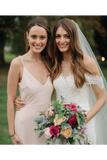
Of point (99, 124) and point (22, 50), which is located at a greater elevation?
point (22, 50)

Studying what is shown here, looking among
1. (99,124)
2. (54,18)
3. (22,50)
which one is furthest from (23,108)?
(22,50)

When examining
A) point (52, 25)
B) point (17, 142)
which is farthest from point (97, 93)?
point (52, 25)

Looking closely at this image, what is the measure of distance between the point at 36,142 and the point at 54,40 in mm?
1656

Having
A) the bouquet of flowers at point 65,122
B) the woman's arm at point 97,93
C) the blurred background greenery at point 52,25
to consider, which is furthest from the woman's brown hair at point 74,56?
the blurred background greenery at point 52,25

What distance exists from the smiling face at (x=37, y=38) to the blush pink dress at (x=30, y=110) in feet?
1.27

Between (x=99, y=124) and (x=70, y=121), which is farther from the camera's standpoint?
(x=99, y=124)

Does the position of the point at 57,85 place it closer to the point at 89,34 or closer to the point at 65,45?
the point at 65,45

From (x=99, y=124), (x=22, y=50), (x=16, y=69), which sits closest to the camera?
(x=16, y=69)

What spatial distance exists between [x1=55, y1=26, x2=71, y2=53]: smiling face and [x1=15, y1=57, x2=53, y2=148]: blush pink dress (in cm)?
66

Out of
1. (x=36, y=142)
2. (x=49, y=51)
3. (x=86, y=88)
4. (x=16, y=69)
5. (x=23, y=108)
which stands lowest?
(x=36, y=142)

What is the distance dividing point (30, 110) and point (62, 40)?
120cm

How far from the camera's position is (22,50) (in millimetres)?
18156

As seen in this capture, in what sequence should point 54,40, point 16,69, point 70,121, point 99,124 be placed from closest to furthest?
point 70,121
point 16,69
point 54,40
point 99,124

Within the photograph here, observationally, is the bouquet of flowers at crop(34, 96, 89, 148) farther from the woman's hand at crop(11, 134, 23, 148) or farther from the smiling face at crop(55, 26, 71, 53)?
the smiling face at crop(55, 26, 71, 53)
